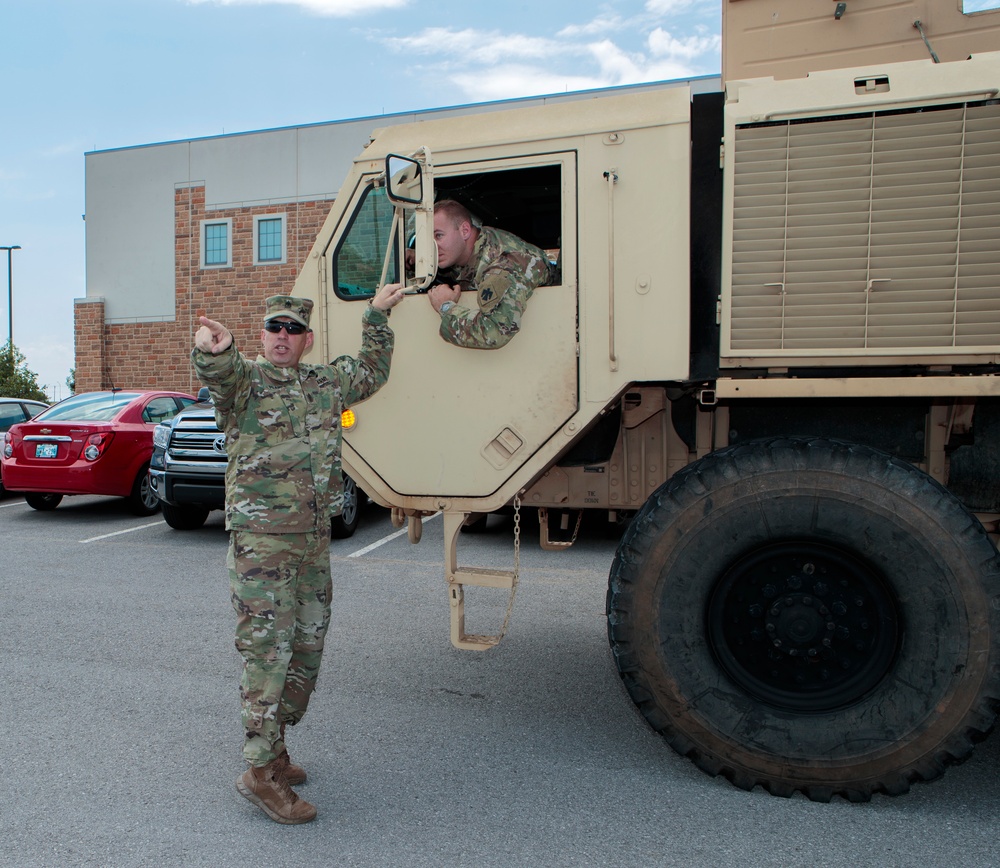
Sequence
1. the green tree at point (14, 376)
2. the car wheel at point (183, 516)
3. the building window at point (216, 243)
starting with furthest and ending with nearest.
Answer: the green tree at point (14, 376), the building window at point (216, 243), the car wheel at point (183, 516)

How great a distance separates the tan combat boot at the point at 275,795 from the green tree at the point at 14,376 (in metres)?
27.8

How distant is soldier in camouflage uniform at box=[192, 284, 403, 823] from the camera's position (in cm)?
293

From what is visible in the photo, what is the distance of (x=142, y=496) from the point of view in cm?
→ 1002

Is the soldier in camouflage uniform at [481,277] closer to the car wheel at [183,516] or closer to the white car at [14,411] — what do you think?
the car wheel at [183,516]

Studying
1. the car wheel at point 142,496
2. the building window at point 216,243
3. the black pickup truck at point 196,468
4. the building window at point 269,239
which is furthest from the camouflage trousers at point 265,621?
the building window at point 216,243

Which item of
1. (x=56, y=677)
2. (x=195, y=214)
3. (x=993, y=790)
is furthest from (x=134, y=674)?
(x=195, y=214)

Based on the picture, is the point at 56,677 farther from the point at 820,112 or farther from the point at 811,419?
the point at 820,112

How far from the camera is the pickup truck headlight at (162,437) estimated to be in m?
8.60

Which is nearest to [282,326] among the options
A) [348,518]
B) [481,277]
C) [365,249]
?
[365,249]

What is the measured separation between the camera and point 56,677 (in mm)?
4355

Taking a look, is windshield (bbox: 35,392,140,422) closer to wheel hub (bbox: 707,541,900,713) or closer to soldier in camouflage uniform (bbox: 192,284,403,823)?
soldier in camouflage uniform (bbox: 192,284,403,823)

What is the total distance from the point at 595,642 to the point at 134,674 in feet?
8.58

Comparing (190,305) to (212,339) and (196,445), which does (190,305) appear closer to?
(196,445)

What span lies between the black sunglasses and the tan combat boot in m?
1.58
